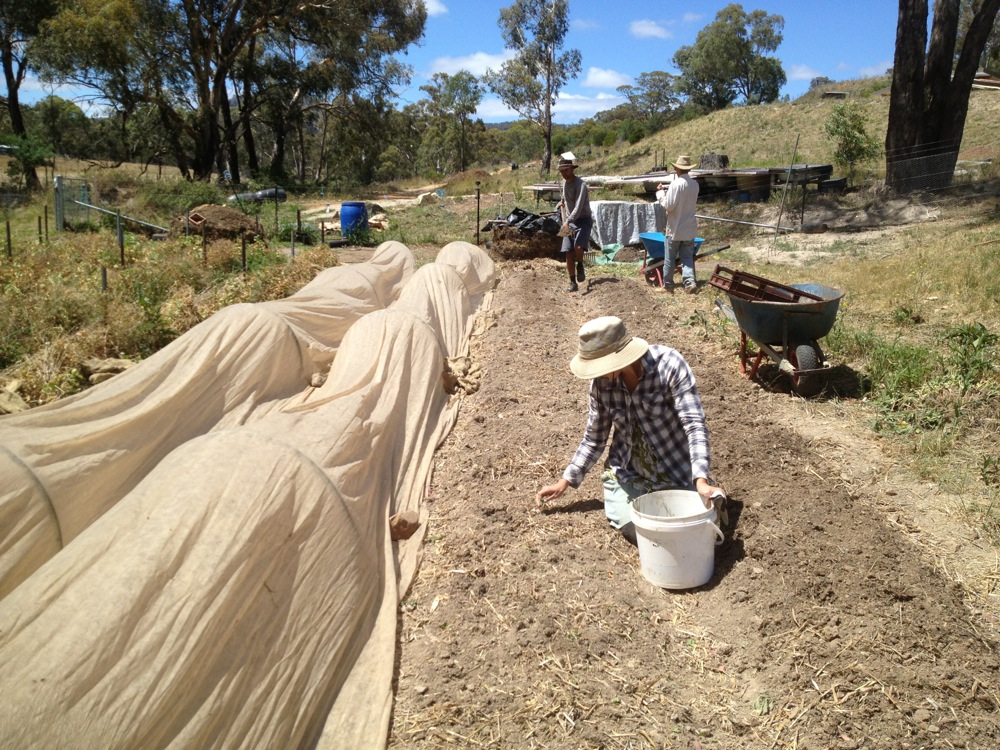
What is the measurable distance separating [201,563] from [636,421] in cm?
214

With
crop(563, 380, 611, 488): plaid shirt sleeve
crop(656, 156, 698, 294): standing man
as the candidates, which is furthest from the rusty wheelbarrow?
crop(656, 156, 698, 294): standing man

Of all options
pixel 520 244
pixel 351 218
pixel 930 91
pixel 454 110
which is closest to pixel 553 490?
pixel 520 244

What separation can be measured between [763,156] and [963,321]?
2275cm

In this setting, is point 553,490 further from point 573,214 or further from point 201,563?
point 573,214

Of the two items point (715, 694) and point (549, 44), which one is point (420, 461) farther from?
point (549, 44)

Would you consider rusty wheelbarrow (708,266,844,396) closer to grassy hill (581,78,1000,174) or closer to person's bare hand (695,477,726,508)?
person's bare hand (695,477,726,508)

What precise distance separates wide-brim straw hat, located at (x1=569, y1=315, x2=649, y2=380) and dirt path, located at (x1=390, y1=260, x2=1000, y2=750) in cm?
95

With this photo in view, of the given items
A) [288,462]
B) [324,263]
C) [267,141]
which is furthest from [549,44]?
[288,462]

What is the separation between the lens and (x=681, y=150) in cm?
3138

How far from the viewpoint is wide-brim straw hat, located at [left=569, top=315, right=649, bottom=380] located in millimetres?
3281

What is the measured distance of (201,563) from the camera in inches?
95.0

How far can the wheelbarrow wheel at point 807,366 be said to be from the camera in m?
5.21

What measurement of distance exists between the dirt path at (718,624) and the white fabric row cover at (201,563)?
11.6 inches

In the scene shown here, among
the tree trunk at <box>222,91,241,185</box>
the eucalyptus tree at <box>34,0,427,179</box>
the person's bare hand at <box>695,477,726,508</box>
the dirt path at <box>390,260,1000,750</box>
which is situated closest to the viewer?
the dirt path at <box>390,260,1000,750</box>
